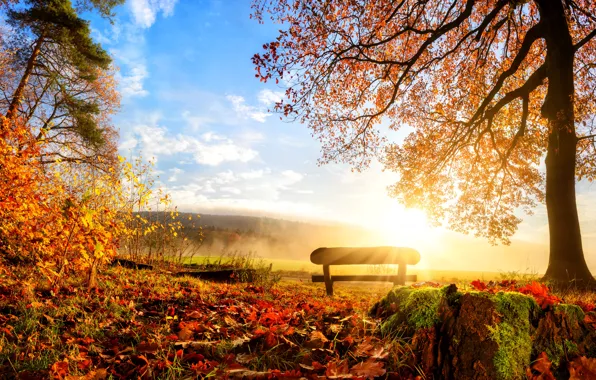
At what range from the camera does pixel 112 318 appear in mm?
4523

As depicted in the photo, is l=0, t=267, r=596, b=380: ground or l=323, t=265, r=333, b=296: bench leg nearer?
l=0, t=267, r=596, b=380: ground

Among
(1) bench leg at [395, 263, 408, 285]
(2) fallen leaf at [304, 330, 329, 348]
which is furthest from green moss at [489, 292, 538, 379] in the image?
(1) bench leg at [395, 263, 408, 285]

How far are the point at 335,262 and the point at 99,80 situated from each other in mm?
18815

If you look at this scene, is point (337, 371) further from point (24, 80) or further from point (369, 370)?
point (24, 80)

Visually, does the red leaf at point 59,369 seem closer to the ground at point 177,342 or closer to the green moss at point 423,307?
the ground at point 177,342

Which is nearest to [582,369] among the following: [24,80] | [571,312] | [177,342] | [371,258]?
[571,312]

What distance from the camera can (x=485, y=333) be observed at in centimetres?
260

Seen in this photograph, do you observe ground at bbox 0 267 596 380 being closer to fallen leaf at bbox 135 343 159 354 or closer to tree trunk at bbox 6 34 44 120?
fallen leaf at bbox 135 343 159 354

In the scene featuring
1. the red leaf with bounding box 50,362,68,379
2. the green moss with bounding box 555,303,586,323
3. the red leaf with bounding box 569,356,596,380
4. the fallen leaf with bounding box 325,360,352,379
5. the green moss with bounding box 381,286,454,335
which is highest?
the green moss with bounding box 555,303,586,323

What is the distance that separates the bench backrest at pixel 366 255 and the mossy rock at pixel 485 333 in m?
6.16

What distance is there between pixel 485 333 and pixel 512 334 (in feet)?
0.81

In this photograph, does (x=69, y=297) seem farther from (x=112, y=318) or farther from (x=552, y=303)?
(x=552, y=303)

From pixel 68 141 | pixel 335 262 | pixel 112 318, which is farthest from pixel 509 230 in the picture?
pixel 68 141

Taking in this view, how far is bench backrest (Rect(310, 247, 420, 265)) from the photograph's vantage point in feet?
30.0
